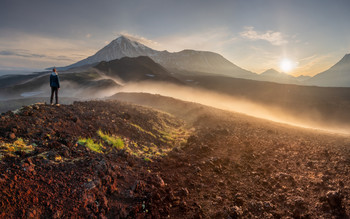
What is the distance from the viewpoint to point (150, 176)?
5.59 meters

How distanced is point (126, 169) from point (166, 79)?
80910 mm

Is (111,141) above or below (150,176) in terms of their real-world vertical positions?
above

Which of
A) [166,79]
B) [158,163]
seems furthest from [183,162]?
[166,79]

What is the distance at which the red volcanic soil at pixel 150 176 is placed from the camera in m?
3.57

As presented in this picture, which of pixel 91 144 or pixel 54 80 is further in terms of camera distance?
pixel 54 80

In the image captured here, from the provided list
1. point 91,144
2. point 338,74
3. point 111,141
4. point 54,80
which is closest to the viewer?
point 91,144

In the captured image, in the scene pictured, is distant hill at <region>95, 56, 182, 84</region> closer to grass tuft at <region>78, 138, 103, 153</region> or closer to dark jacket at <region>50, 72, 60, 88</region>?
dark jacket at <region>50, 72, 60, 88</region>

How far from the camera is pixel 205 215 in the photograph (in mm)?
4441

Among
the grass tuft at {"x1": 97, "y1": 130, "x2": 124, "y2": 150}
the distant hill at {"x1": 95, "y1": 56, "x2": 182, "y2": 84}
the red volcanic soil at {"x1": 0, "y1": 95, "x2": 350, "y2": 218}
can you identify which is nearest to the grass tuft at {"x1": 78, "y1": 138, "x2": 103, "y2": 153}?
the red volcanic soil at {"x1": 0, "y1": 95, "x2": 350, "y2": 218}

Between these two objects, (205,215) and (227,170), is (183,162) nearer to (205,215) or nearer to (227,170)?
(227,170)

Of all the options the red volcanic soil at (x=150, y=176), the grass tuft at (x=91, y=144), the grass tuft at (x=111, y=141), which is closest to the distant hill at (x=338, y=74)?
the red volcanic soil at (x=150, y=176)

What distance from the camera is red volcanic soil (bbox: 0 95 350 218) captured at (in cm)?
357

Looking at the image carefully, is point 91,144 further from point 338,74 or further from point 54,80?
point 338,74

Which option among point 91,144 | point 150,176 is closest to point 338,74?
point 150,176
